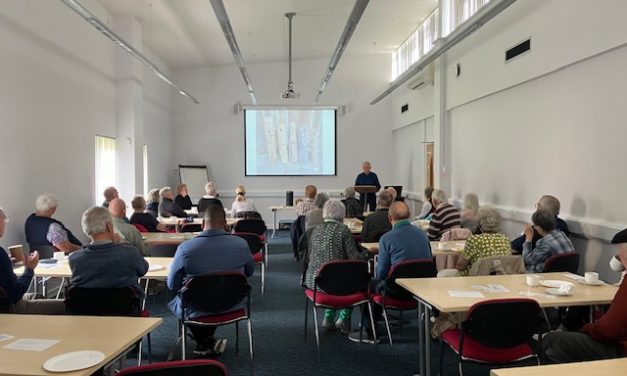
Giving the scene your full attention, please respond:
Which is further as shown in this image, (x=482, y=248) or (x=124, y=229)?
(x=124, y=229)

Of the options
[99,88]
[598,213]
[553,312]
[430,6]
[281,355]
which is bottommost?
[281,355]

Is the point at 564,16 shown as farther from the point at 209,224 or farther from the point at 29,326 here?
the point at 29,326

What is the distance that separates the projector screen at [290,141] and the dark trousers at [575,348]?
1020 cm

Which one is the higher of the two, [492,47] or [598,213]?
[492,47]

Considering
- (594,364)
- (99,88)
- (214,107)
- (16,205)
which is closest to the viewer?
(594,364)

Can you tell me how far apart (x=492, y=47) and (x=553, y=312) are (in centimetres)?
435

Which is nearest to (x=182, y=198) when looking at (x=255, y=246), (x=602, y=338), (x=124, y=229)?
(x=255, y=246)

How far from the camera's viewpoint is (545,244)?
4.12 meters

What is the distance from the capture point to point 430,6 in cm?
891

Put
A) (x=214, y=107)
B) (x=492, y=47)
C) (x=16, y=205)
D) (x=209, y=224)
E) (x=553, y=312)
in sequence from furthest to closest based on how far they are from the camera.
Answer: (x=214, y=107) → (x=492, y=47) → (x=16, y=205) → (x=553, y=312) → (x=209, y=224)

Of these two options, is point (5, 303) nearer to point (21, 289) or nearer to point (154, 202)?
point (21, 289)

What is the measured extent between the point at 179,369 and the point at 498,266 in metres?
2.82

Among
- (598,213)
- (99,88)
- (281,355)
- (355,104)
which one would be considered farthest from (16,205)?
(355,104)

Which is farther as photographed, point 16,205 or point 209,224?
point 16,205
